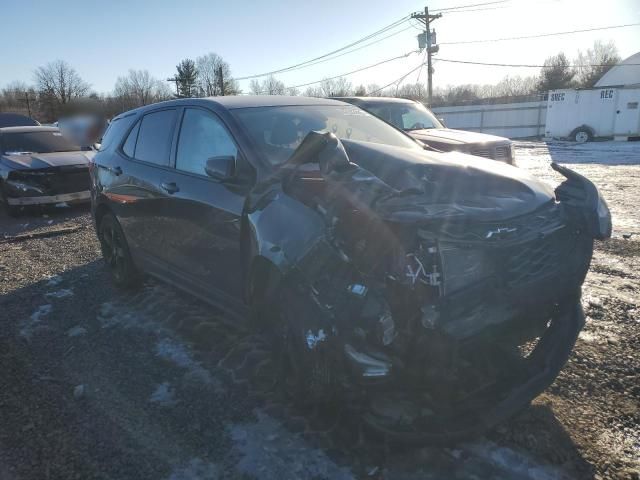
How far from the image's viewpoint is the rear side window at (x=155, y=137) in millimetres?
4254

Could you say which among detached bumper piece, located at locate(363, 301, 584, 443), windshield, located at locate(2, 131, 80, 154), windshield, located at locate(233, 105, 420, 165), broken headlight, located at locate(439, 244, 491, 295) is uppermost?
windshield, located at locate(233, 105, 420, 165)

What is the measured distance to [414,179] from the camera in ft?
8.75

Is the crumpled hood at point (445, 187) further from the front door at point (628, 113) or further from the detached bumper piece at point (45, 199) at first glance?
the front door at point (628, 113)

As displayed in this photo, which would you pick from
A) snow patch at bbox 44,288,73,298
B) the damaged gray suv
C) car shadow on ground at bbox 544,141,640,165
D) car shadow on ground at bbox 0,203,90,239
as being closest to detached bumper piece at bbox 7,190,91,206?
car shadow on ground at bbox 0,203,90,239

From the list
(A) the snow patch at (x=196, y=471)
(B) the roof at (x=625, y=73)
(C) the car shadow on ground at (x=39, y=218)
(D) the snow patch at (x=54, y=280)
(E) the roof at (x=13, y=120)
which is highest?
(B) the roof at (x=625, y=73)

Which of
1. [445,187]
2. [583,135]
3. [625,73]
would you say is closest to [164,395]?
[445,187]

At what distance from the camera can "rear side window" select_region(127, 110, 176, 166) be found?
167 inches

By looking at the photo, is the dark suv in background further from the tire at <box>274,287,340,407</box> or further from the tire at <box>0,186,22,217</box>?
the tire at <box>0,186,22,217</box>

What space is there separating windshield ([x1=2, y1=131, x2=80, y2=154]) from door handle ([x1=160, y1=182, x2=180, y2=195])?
7.52m

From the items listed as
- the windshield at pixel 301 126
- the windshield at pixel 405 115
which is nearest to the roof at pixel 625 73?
the windshield at pixel 405 115

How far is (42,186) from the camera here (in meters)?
9.16

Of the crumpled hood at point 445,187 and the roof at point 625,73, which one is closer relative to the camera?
the crumpled hood at point 445,187

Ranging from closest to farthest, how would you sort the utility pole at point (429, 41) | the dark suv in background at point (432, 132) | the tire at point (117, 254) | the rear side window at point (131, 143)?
the rear side window at point (131, 143) < the tire at point (117, 254) < the dark suv in background at point (432, 132) < the utility pole at point (429, 41)

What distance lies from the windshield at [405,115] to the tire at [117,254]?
5277mm
